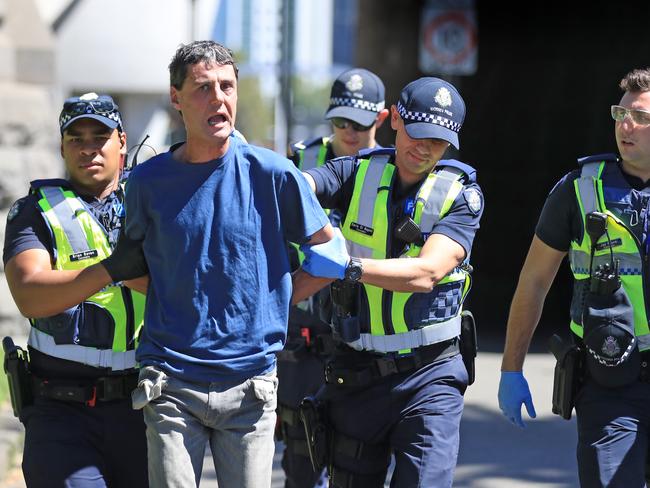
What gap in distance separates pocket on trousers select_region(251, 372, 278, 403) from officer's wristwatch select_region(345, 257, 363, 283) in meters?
0.41

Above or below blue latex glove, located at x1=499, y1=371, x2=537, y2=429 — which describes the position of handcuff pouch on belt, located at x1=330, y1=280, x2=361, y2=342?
above

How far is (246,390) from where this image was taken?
12.2 feet

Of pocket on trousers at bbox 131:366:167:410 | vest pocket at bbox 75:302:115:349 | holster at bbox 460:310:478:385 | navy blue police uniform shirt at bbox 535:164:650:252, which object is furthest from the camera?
holster at bbox 460:310:478:385

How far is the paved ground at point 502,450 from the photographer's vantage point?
22.2 feet

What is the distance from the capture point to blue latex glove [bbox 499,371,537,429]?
4.77 meters

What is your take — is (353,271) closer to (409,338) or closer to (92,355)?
(409,338)

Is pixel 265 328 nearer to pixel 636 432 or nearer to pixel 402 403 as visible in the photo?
pixel 402 403

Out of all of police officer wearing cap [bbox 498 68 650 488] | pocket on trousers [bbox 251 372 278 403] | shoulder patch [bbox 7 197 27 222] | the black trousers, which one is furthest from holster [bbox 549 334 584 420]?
shoulder patch [bbox 7 197 27 222]

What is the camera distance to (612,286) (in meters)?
4.31

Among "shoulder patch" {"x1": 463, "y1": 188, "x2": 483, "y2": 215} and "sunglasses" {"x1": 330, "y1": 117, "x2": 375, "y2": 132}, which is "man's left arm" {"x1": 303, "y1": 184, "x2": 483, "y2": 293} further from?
"sunglasses" {"x1": 330, "y1": 117, "x2": 375, "y2": 132}

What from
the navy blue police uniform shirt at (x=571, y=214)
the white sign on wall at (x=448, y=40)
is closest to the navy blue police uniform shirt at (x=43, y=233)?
the navy blue police uniform shirt at (x=571, y=214)

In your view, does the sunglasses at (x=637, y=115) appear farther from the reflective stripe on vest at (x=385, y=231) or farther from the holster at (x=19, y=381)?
the holster at (x=19, y=381)

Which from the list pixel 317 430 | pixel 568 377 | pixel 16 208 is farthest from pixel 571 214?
pixel 16 208

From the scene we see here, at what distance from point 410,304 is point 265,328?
87 centimetres
